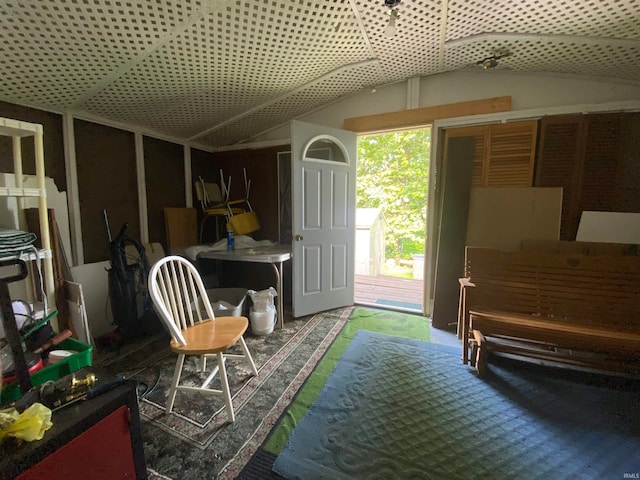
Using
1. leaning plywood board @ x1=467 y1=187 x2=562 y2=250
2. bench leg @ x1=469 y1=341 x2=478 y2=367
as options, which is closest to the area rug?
bench leg @ x1=469 y1=341 x2=478 y2=367

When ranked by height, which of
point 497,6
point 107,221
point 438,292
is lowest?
point 438,292

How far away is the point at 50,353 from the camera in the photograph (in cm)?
135

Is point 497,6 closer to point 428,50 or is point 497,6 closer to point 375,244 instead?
point 428,50

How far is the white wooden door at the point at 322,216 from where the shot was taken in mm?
2762

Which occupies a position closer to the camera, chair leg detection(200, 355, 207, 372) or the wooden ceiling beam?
chair leg detection(200, 355, 207, 372)

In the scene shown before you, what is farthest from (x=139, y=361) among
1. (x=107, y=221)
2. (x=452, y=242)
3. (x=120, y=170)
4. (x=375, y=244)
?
(x=375, y=244)

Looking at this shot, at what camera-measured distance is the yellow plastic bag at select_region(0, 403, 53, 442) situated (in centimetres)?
70

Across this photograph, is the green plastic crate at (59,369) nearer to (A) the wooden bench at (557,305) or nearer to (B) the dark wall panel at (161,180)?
(B) the dark wall panel at (161,180)

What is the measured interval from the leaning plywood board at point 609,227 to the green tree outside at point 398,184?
448 centimetres

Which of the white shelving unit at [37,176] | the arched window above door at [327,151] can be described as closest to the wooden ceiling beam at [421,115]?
the arched window above door at [327,151]

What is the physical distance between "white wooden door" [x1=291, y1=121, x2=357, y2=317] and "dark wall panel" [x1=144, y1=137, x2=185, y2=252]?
5.04 ft

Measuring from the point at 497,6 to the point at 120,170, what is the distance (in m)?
3.29

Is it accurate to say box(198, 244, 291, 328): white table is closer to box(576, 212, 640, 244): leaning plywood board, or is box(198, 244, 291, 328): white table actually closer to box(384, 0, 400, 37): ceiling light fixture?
box(384, 0, 400, 37): ceiling light fixture

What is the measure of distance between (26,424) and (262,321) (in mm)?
1827
